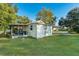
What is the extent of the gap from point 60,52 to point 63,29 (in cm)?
33

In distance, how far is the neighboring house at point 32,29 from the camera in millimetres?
8070

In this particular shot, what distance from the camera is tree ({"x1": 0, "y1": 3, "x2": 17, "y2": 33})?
8055 millimetres

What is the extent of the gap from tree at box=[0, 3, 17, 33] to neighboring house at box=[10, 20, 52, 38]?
0.08 meters

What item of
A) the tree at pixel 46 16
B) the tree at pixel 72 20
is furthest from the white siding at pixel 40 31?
the tree at pixel 72 20

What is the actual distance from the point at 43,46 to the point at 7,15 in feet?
2.20

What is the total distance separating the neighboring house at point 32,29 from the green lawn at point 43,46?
71 mm

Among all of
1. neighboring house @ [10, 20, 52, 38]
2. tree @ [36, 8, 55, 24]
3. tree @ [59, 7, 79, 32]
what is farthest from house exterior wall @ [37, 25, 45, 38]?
tree @ [59, 7, 79, 32]

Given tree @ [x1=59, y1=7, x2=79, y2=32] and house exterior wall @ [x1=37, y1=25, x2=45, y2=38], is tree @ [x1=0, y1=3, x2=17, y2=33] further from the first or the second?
tree @ [x1=59, y1=7, x2=79, y2=32]

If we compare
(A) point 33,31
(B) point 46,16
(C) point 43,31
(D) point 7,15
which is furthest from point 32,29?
(D) point 7,15

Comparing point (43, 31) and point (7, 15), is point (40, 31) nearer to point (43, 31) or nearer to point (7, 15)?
point (43, 31)

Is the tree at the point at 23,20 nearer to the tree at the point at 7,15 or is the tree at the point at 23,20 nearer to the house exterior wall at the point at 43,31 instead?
the tree at the point at 7,15

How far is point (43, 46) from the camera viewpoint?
8062 millimetres

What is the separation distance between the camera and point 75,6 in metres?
7.99

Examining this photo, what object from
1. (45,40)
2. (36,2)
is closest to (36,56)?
(45,40)
